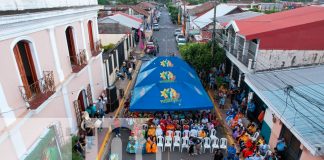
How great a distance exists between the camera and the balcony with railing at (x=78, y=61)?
38.5 ft

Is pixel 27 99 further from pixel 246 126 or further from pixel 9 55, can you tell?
pixel 246 126

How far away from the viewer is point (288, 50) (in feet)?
45.8

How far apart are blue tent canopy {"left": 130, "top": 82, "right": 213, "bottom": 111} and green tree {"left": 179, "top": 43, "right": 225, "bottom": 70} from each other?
17.0 ft

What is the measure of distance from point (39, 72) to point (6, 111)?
7.14 ft

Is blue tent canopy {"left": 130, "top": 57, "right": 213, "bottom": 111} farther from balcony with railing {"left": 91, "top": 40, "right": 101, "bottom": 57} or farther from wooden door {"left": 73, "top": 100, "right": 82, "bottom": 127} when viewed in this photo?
balcony with railing {"left": 91, "top": 40, "right": 101, "bottom": 57}

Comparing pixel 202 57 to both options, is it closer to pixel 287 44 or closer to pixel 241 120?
pixel 287 44

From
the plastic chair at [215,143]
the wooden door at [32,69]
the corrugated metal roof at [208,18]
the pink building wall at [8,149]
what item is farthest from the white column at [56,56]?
the corrugated metal roof at [208,18]

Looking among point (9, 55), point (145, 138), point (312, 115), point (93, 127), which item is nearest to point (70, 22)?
point (9, 55)

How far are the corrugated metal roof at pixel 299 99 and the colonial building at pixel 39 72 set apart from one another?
931 centimetres

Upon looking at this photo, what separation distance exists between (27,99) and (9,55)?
5.12 feet

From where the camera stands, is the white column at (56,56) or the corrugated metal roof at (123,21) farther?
the corrugated metal roof at (123,21)

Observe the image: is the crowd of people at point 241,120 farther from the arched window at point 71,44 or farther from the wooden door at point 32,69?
the arched window at point 71,44

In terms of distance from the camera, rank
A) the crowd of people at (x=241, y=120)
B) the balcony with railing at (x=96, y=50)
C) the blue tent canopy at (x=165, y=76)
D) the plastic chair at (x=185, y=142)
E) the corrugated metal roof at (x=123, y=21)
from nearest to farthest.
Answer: the crowd of people at (x=241, y=120)
the plastic chair at (x=185, y=142)
the blue tent canopy at (x=165, y=76)
the balcony with railing at (x=96, y=50)
the corrugated metal roof at (x=123, y=21)

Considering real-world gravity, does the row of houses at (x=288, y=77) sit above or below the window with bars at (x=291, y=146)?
above
